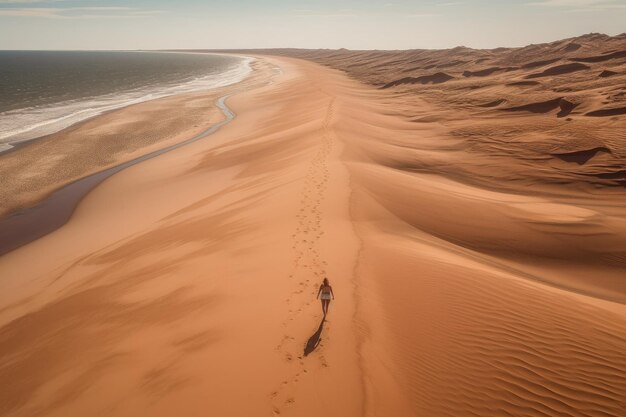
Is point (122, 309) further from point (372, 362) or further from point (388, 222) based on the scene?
point (388, 222)

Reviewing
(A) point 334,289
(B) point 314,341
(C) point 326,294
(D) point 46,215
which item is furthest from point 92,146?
(B) point 314,341

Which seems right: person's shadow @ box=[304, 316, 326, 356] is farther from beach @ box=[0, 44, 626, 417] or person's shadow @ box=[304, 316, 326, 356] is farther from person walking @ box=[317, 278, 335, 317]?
person walking @ box=[317, 278, 335, 317]

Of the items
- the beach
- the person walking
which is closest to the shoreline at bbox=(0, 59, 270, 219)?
the beach

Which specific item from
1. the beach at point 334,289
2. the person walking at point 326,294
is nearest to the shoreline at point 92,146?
the beach at point 334,289

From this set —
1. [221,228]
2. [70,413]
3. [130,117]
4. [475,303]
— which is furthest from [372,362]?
[130,117]

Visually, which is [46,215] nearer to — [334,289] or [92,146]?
[92,146]
